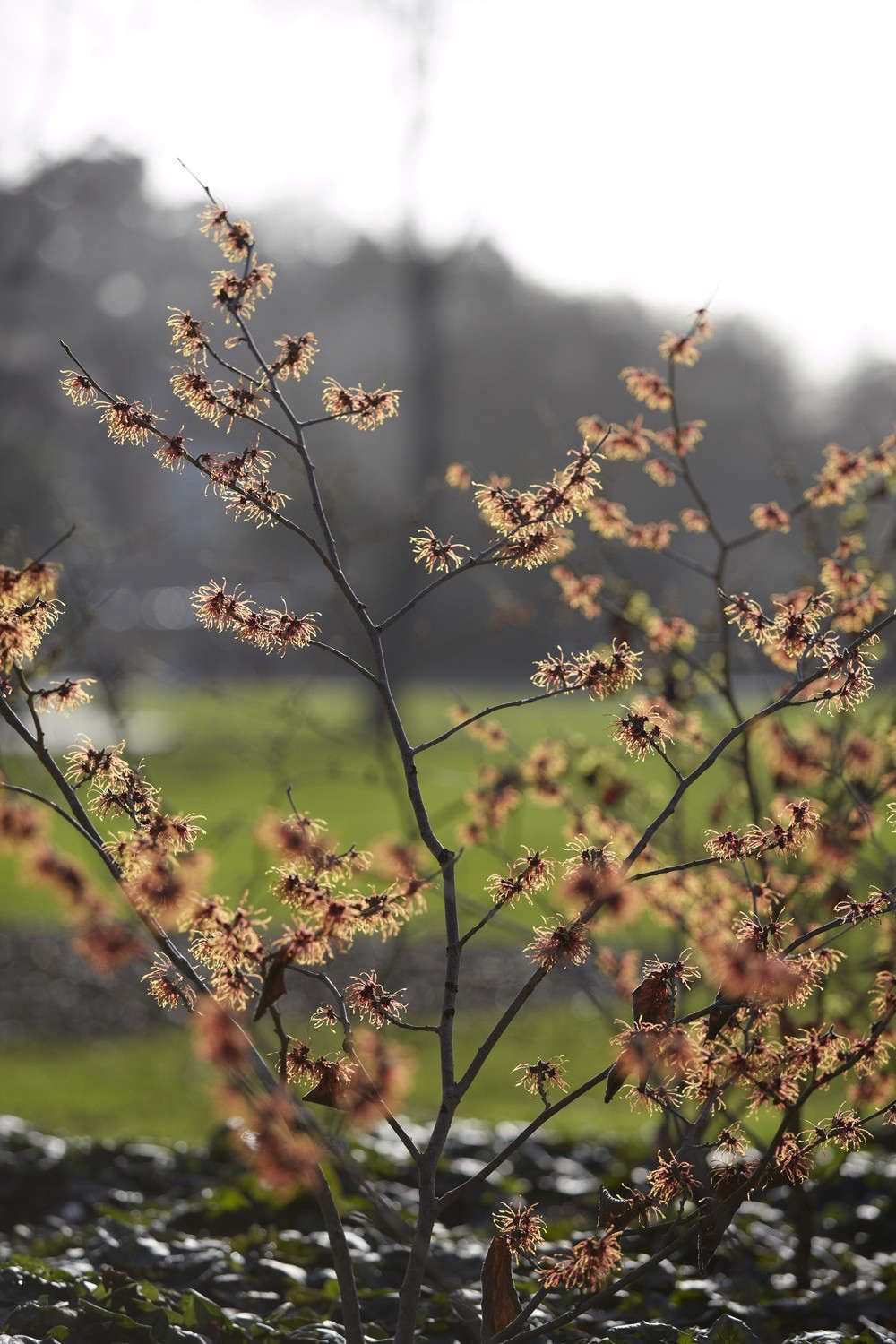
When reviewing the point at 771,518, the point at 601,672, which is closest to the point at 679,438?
the point at 771,518

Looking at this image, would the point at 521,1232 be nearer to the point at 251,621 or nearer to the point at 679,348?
the point at 251,621

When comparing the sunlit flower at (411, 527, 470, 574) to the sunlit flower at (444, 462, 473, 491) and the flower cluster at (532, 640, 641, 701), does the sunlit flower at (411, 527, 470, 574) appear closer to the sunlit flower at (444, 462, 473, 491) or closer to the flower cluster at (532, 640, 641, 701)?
the flower cluster at (532, 640, 641, 701)

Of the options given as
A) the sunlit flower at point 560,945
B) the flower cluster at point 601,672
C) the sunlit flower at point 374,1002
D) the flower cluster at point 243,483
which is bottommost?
the sunlit flower at point 374,1002

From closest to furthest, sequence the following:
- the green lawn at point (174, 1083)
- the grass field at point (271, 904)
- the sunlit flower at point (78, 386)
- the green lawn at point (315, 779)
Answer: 1. the sunlit flower at point (78, 386)
2. the grass field at point (271, 904)
3. the green lawn at point (315, 779)
4. the green lawn at point (174, 1083)

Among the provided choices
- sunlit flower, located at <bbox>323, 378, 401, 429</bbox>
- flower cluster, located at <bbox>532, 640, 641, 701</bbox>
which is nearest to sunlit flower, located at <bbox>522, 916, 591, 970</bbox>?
flower cluster, located at <bbox>532, 640, 641, 701</bbox>

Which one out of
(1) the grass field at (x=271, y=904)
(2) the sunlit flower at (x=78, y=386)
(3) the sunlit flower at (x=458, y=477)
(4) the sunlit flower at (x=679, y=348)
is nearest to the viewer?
(2) the sunlit flower at (x=78, y=386)

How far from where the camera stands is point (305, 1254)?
154 inches

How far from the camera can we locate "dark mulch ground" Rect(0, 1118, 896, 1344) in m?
3.15

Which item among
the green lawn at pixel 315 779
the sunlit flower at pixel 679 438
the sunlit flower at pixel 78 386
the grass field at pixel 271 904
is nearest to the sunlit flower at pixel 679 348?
the sunlit flower at pixel 679 438

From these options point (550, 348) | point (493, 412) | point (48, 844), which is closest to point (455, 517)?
point (493, 412)

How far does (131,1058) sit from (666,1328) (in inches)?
243

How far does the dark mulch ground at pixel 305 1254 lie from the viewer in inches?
124

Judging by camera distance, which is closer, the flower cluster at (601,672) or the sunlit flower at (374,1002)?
the sunlit flower at (374,1002)

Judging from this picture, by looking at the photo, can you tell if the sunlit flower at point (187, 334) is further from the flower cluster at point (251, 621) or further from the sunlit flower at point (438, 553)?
the sunlit flower at point (438, 553)
